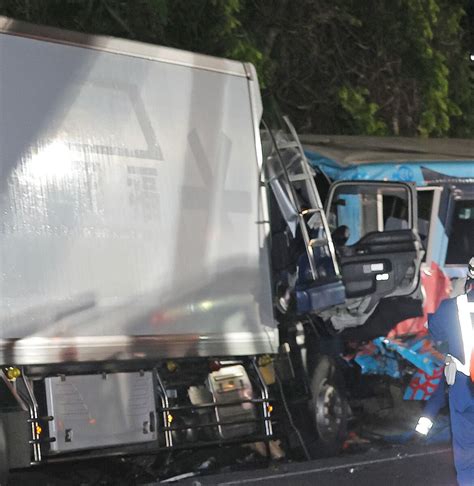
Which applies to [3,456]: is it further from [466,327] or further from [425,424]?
[466,327]

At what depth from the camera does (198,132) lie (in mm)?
8031

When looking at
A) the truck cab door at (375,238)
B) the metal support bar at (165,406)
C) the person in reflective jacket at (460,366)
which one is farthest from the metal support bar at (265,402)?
the person in reflective jacket at (460,366)

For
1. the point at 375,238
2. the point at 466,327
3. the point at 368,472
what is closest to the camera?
the point at 466,327

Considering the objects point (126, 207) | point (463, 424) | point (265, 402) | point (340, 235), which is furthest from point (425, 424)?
point (340, 235)

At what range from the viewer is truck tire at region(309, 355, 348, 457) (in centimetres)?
871

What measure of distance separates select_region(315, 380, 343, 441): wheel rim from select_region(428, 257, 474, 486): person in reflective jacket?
8.41 feet

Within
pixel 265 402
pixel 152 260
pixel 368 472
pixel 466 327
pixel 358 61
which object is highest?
pixel 358 61

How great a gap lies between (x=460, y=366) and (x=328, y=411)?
300cm

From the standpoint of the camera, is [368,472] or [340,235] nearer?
[368,472]

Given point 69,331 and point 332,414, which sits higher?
point 69,331

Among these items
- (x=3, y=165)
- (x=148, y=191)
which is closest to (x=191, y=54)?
(x=148, y=191)

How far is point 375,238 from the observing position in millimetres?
9305

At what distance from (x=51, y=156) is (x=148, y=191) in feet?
2.73

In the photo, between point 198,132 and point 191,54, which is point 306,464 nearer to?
point 198,132
